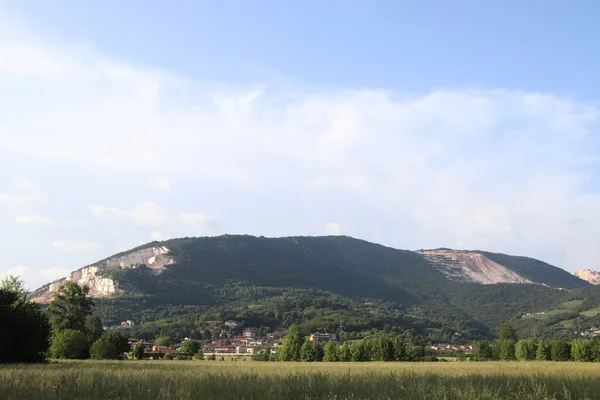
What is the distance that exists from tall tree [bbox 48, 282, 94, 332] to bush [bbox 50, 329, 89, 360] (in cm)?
715

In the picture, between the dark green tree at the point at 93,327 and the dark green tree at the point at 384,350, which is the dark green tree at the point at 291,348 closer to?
the dark green tree at the point at 384,350

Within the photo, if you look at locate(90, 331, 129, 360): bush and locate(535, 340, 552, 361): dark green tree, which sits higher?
locate(90, 331, 129, 360): bush

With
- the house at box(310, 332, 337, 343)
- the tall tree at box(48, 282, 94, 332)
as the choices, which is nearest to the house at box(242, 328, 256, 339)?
→ the house at box(310, 332, 337, 343)

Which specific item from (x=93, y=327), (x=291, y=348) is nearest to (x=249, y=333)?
(x=291, y=348)

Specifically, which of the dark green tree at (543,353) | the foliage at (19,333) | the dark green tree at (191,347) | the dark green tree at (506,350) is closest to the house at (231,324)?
the dark green tree at (191,347)

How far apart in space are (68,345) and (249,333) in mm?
132154

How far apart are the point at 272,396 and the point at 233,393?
0.86 meters

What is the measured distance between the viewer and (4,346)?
36.7m

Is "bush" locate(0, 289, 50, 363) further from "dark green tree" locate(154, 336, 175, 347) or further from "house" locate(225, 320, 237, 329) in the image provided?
"house" locate(225, 320, 237, 329)

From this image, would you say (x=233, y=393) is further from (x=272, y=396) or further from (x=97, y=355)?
(x=97, y=355)

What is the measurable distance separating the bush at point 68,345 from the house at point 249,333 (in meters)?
123

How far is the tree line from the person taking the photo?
37750mm

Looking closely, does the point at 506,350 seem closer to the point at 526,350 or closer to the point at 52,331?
the point at 526,350

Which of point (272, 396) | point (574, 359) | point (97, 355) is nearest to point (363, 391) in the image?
point (272, 396)
